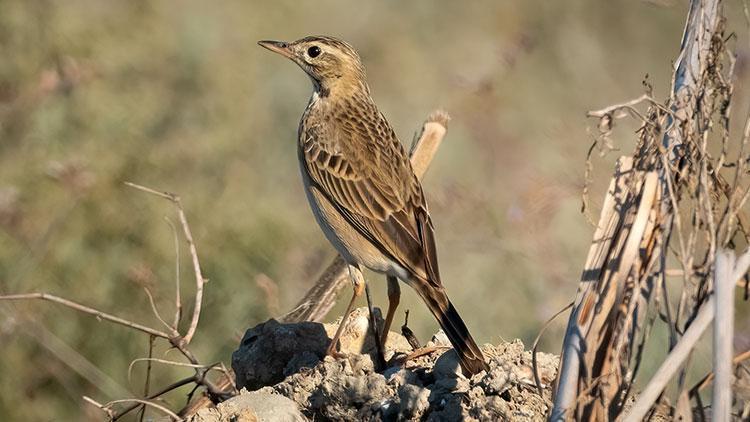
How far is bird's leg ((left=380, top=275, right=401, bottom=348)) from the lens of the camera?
5355 millimetres

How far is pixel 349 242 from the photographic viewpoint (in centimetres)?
595

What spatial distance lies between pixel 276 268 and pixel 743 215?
188 inches

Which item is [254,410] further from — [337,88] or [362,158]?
[337,88]

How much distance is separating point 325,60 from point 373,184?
986 mm

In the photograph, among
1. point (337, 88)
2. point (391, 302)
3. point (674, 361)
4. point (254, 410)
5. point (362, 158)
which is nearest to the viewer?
point (674, 361)

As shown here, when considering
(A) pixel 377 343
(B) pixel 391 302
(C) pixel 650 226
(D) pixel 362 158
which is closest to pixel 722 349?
(C) pixel 650 226

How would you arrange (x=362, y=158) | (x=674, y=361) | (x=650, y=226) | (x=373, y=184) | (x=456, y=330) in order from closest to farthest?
(x=674, y=361) < (x=650, y=226) < (x=456, y=330) < (x=373, y=184) < (x=362, y=158)

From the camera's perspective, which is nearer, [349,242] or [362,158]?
[349,242]

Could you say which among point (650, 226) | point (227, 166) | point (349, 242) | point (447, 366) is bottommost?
point (447, 366)

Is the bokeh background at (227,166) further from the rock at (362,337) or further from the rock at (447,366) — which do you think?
the rock at (362,337)

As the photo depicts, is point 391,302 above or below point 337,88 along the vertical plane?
below

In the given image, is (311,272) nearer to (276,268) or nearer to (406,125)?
(276,268)

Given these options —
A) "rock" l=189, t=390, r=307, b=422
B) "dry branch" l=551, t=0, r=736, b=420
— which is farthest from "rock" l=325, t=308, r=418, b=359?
"dry branch" l=551, t=0, r=736, b=420

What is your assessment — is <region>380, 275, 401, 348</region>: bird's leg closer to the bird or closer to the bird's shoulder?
the bird
